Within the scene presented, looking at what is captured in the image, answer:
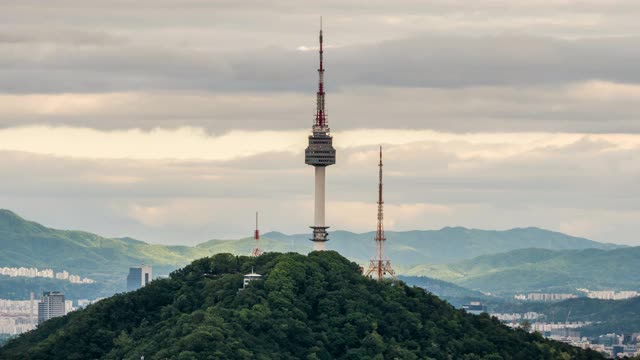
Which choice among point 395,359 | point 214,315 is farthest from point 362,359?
point 214,315

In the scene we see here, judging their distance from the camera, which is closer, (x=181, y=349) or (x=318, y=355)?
(x=181, y=349)

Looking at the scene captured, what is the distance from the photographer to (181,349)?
183 m

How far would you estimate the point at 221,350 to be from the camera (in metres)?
184

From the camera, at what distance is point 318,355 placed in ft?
649

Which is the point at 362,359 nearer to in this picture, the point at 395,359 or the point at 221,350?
the point at 395,359

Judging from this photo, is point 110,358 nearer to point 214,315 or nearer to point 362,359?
point 214,315

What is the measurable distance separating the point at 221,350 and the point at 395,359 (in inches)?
900

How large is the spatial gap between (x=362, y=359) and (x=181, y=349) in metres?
23.8

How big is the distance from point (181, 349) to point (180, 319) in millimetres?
16876

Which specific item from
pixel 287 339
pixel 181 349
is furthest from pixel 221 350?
pixel 287 339

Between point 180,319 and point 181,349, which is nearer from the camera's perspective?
point 181,349

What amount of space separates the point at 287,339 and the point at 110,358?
59.1 feet

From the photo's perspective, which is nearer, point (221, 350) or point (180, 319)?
point (221, 350)

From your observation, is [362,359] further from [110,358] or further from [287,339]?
[110,358]
